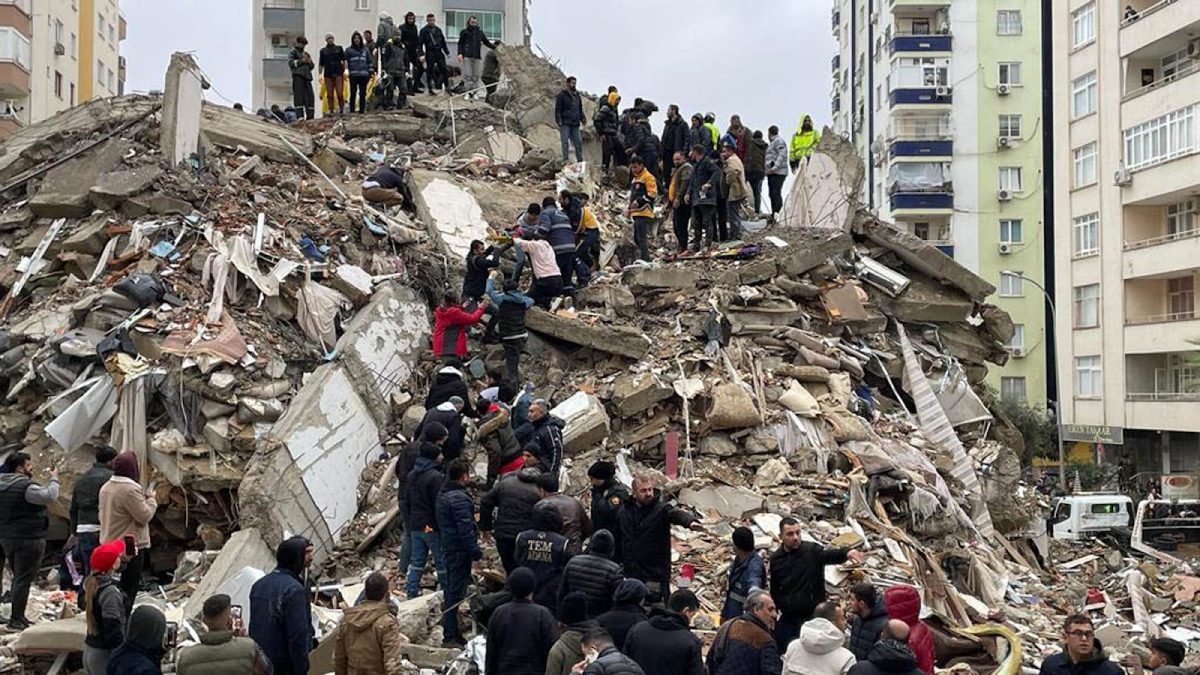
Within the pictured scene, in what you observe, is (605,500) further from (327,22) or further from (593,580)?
(327,22)

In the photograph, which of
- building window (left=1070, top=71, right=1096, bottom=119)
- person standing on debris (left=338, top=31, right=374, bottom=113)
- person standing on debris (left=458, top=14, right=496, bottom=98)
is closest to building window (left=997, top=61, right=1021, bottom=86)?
building window (left=1070, top=71, right=1096, bottom=119)

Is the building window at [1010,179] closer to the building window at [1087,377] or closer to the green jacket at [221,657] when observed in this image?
the building window at [1087,377]

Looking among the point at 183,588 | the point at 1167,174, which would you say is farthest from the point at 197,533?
the point at 1167,174

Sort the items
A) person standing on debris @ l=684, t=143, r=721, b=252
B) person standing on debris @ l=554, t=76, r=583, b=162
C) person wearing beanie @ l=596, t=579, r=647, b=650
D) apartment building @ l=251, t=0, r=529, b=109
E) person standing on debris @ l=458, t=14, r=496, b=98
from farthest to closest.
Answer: apartment building @ l=251, t=0, r=529, b=109 → person standing on debris @ l=458, t=14, r=496, b=98 → person standing on debris @ l=554, t=76, r=583, b=162 → person standing on debris @ l=684, t=143, r=721, b=252 → person wearing beanie @ l=596, t=579, r=647, b=650

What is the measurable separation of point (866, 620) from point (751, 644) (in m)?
0.86

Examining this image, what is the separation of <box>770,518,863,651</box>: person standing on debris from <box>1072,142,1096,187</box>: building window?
1167 inches

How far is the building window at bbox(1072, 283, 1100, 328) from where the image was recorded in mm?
33250

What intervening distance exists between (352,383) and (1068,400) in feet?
91.5

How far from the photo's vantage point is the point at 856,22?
54.4 m

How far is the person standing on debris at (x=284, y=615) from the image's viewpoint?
6.55 metres

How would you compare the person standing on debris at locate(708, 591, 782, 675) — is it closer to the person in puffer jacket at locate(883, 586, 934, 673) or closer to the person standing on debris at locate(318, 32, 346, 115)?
the person in puffer jacket at locate(883, 586, 934, 673)

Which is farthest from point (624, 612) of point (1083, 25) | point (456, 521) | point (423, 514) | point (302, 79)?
point (1083, 25)

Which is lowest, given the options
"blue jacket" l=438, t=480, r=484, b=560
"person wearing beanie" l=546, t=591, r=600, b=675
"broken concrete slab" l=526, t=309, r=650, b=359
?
"person wearing beanie" l=546, t=591, r=600, b=675

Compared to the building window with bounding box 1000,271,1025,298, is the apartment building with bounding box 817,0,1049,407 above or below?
above
